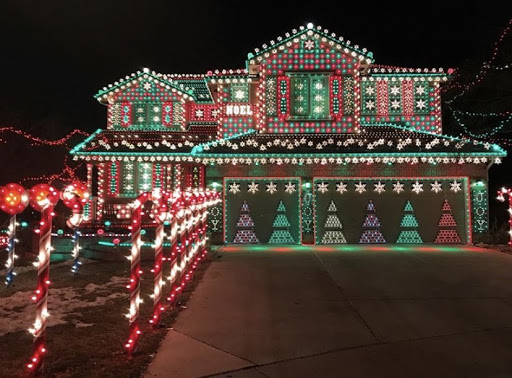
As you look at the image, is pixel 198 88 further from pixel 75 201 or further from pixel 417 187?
pixel 75 201

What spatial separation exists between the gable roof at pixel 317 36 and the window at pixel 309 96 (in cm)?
135

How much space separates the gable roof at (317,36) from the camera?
699 inches

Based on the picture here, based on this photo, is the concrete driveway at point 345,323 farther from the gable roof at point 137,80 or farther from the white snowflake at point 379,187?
the gable roof at point 137,80

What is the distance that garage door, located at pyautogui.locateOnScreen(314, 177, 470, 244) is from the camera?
17.0 m

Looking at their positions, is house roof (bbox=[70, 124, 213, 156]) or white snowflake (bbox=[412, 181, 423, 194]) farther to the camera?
house roof (bbox=[70, 124, 213, 156])

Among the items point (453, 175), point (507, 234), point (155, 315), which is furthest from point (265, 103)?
point (155, 315)

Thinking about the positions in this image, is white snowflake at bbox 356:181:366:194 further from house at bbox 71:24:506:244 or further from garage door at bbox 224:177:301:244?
garage door at bbox 224:177:301:244

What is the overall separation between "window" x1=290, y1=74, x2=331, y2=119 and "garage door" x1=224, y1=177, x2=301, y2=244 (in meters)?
2.94

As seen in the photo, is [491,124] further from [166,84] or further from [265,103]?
[166,84]

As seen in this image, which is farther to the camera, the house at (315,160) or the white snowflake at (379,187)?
the white snowflake at (379,187)

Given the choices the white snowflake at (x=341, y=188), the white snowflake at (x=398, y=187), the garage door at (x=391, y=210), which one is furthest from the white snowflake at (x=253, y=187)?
the white snowflake at (x=398, y=187)

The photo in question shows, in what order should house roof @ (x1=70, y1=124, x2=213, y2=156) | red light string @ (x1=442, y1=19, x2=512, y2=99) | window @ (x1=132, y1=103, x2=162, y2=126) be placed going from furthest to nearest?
red light string @ (x1=442, y1=19, x2=512, y2=99) < window @ (x1=132, y1=103, x2=162, y2=126) < house roof @ (x1=70, y1=124, x2=213, y2=156)

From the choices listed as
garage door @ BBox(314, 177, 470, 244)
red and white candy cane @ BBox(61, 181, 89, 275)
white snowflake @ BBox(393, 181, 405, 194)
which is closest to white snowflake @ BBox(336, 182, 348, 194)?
garage door @ BBox(314, 177, 470, 244)

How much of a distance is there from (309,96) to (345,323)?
1271cm
